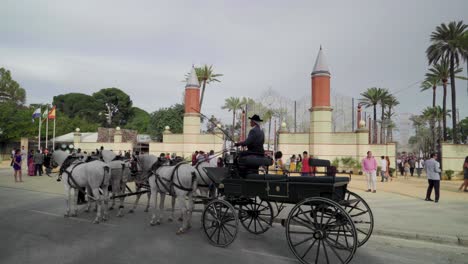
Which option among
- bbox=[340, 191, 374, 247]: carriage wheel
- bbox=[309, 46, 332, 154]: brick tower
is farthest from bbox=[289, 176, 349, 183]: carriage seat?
bbox=[309, 46, 332, 154]: brick tower

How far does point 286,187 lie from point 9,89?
5504cm

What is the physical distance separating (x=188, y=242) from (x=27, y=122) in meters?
37.7

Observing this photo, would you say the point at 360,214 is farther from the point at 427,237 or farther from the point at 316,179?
the point at 427,237

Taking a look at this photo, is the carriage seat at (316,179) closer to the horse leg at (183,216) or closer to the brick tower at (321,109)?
the horse leg at (183,216)

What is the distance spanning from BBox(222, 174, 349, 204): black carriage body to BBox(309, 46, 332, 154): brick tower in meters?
15.7

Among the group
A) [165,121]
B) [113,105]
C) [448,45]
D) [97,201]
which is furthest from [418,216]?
[113,105]

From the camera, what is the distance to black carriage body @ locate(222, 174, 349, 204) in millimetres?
4879

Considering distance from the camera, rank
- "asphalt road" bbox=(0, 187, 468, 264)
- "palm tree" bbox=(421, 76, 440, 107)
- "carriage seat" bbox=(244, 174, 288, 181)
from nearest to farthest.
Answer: "asphalt road" bbox=(0, 187, 468, 264) → "carriage seat" bbox=(244, 174, 288, 181) → "palm tree" bbox=(421, 76, 440, 107)

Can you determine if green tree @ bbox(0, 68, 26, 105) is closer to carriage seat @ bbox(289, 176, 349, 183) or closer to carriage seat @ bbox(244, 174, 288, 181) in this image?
carriage seat @ bbox(244, 174, 288, 181)

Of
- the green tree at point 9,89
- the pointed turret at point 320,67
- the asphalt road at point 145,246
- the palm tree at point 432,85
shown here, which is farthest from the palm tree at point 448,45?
the green tree at point 9,89

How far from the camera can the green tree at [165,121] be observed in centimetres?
4362

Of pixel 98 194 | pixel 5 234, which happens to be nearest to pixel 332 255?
pixel 98 194

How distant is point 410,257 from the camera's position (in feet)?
17.5

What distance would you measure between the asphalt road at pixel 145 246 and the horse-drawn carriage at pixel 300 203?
Answer: 0.36 metres
